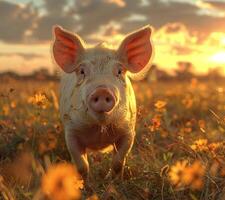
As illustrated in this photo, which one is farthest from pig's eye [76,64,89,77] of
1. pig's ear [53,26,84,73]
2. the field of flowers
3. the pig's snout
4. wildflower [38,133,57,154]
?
wildflower [38,133,57,154]

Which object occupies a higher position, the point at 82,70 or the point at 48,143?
the point at 82,70

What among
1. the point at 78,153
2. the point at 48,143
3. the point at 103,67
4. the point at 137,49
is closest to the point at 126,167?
the point at 78,153

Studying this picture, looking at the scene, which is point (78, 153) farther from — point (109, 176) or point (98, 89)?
point (98, 89)

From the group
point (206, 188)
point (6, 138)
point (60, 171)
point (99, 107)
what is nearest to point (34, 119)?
point (6, 138)

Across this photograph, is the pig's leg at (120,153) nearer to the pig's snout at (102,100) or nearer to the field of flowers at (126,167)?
the field of flowers at (126,167)

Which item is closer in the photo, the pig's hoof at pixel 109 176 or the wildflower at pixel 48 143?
the pig's hoof at pixel 109 176

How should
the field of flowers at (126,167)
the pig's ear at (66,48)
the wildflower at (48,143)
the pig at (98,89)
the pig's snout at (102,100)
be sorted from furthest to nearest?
the wildflower at (48,143)
the pig's ear at (66,48)
the pig at (98,89)
the pig's snout at (102,100)
the field of flowers at (126,167)

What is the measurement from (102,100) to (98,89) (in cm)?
12

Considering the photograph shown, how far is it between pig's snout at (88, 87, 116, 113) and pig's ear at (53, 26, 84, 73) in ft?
3.48

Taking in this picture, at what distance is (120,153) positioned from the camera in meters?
4.84

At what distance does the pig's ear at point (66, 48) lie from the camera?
5137mm

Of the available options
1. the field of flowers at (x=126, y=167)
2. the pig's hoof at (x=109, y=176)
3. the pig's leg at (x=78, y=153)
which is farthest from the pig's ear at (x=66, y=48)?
the pig's hoof at (x=109, y=176)

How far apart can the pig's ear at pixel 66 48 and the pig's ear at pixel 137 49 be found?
44cm

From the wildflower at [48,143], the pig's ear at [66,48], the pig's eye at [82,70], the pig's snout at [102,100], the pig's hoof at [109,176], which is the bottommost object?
the pig's hoof at [109,176]
